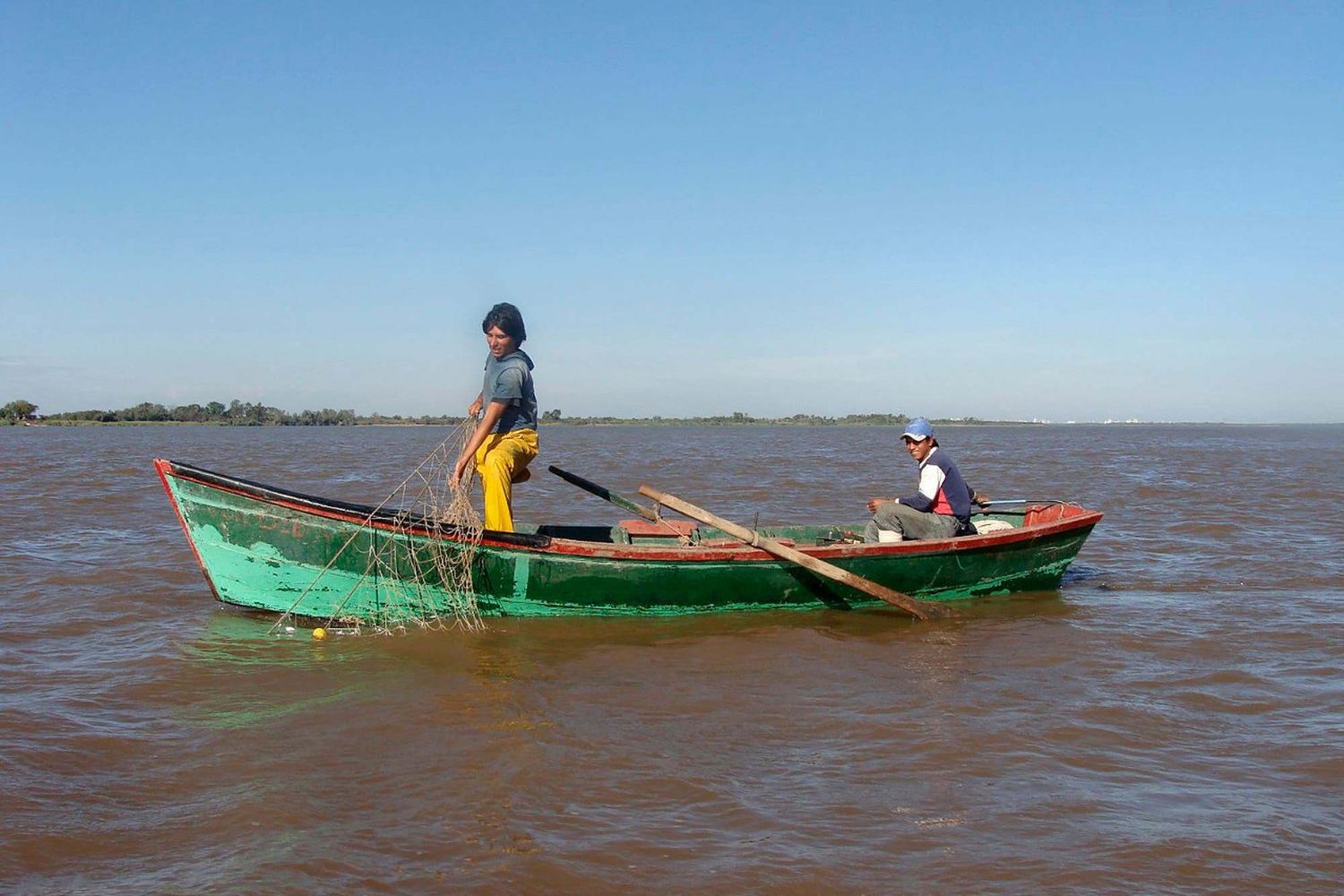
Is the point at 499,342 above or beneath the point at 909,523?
above

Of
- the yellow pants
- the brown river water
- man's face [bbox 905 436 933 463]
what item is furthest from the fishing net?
man's face [bbox 905 436 933 463]

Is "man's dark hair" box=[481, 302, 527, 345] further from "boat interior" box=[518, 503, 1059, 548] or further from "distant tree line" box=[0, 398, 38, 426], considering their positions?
"distant tree line" box=[0, 398, 38, 426]

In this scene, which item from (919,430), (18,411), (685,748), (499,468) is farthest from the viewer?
(18,411)

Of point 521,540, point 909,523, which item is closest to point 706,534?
point 909,523

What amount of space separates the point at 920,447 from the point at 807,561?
1.67m

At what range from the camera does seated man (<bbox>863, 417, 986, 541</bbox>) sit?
28.2ft

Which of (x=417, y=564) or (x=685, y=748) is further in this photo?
(x=417, y=564)

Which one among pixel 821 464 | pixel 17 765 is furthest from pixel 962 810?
pixel 821 464

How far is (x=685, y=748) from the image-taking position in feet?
16.4

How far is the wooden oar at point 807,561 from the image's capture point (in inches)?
305

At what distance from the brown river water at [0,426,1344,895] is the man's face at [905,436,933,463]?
1.46m

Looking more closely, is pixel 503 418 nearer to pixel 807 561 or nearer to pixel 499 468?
pixel 499 468

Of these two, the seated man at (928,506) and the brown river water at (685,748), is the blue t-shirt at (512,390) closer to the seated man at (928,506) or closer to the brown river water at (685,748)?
the brown river water at (685,748)

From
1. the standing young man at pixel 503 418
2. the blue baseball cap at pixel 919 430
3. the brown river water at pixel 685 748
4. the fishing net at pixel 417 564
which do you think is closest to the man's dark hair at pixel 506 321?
the standing young man at pixel 503 418
